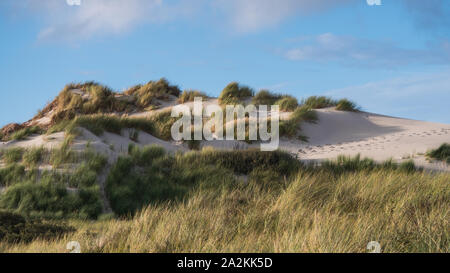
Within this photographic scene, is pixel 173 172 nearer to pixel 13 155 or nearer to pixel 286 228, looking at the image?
pixel 13 155

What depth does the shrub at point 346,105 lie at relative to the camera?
19.6 m

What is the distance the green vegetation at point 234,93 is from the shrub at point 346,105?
4.18 m

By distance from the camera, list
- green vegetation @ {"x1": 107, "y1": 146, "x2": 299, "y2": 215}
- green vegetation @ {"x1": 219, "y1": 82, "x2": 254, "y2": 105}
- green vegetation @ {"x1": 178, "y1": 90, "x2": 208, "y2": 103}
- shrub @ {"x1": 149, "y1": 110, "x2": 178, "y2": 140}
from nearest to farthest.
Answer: green vegetation @ {"x1": 107, "y1": 146, "x2": 299, "y2": 215}, shrub @ {"x1": 149, "y1": 110, "x2": 178, "y2": 140}, green vegetation @ {"x1": 219, "y1": 82, "x2": 254, "y2": 105}, green vegetation @ {"x1": 178, "y1": 90, "x2": 208, "y2": 103}

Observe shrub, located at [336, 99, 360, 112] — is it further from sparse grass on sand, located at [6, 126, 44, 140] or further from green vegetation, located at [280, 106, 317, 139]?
sparse grass on sand, located at [6, 126, 44, 140]

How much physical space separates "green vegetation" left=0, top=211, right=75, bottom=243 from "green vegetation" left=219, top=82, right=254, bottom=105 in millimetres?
13734

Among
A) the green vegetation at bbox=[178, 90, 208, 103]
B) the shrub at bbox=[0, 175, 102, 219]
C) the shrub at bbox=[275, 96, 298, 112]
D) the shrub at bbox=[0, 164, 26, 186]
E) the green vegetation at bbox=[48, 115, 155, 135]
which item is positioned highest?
the green vegetation at bbox=[178, 90, 208, 103]

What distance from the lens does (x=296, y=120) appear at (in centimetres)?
1691

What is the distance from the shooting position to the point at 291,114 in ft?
56.7

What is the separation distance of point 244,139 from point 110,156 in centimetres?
611

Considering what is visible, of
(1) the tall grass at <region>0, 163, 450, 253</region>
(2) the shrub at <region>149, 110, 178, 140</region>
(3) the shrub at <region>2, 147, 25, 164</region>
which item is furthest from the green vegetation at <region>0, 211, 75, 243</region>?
(2) the shrub at <region>149, 110, 178, 140</region>

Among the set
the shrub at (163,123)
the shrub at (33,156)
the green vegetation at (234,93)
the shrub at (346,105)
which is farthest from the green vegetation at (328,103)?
the shrub at (33,156)

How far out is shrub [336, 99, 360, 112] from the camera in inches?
772

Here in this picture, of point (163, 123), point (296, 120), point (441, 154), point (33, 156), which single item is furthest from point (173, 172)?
point (296, 120)

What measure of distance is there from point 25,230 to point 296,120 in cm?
1231
